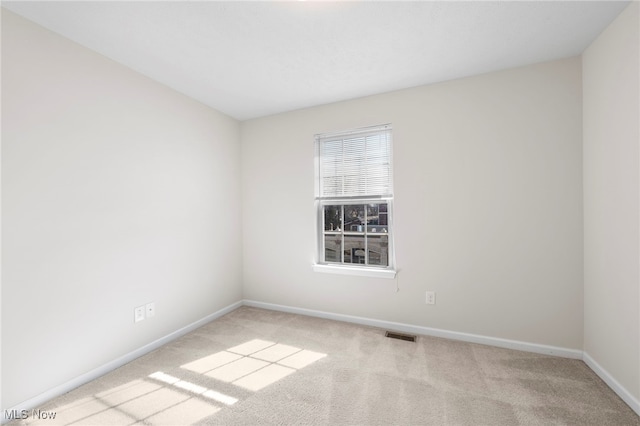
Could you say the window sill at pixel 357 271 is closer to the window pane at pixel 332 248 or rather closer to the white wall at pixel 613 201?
the window pane at pixel 332 248

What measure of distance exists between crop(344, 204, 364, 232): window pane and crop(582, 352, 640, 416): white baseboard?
2.17m

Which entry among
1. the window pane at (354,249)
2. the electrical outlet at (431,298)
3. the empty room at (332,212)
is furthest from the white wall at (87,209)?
the electrical outlet at (431,298)

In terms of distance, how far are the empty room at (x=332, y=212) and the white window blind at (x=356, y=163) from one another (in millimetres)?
27

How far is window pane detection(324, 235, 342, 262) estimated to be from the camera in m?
3.25

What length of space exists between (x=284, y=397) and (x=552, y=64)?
343cm

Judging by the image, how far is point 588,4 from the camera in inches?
65.9

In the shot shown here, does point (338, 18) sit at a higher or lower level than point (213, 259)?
higher

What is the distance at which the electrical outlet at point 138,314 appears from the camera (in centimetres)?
238

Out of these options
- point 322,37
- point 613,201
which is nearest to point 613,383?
point 613,201

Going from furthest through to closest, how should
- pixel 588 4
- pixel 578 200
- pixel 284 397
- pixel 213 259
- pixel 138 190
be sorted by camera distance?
pixel 213 259 → pixel 138 190 → pixel 578 200 → pixel 284 397 → pixel 588 4

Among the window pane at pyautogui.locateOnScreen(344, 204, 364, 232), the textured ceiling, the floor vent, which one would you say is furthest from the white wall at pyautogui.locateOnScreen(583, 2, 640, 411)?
the window pane at pyautogui.locateOnScreen(344, 204, 364, 232)

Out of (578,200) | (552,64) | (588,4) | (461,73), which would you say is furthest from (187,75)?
(578,200)

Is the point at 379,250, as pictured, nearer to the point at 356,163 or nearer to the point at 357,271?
the point at 357,271

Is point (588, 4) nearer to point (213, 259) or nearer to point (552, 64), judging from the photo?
point (552, 64)
